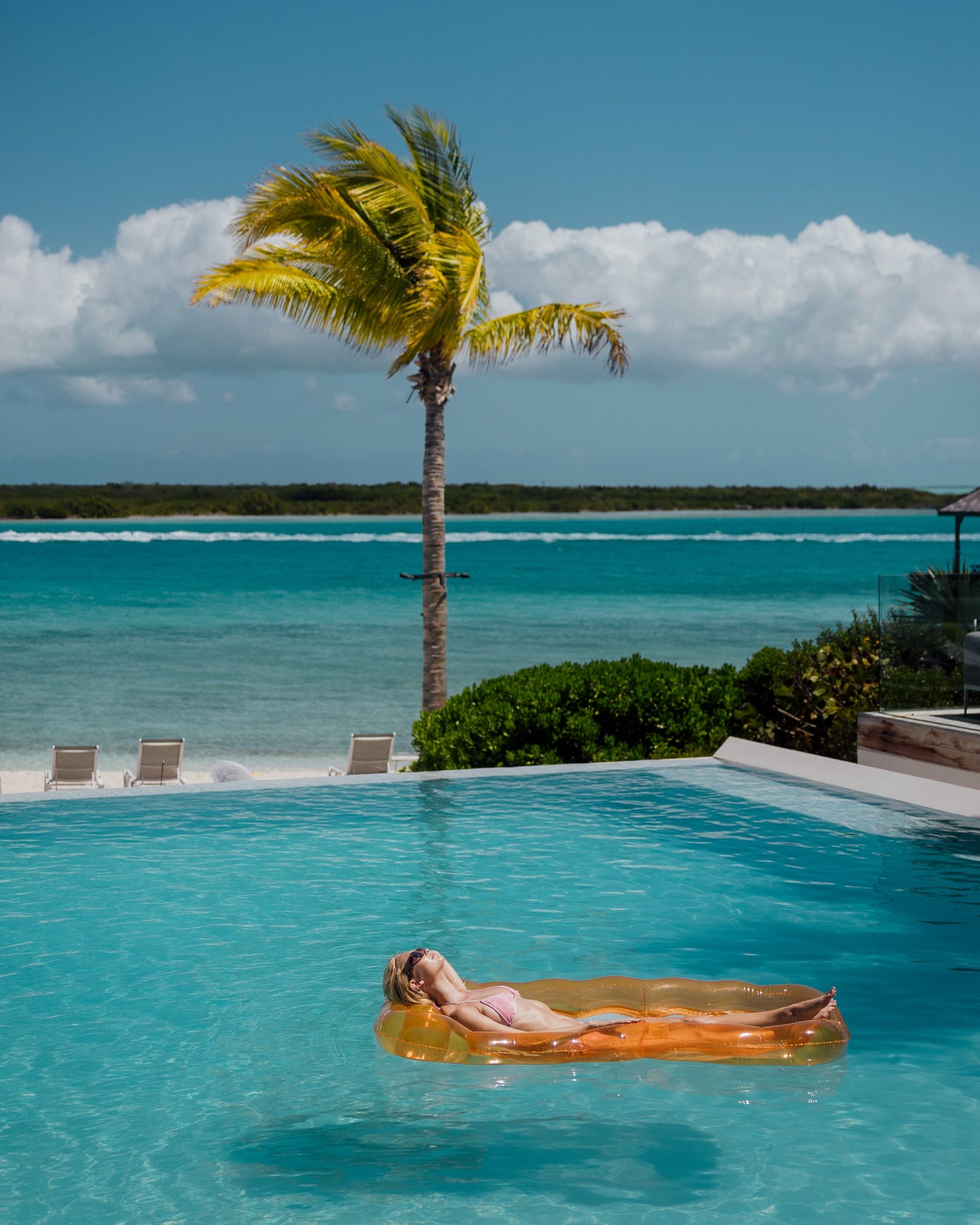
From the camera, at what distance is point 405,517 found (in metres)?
134

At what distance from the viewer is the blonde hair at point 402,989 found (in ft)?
19.7

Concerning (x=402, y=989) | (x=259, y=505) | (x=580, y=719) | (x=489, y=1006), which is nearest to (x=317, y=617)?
(x=580, y=719)

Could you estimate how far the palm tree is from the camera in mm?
15031

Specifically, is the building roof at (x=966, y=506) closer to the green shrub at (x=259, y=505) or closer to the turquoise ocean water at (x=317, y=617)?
the turquoise ocean water at (x=317, y=617)

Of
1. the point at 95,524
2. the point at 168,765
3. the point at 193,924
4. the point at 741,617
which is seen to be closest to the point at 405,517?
the point at 95,524

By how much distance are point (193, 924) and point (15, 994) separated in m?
1.33

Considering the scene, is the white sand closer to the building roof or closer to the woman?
the building roof

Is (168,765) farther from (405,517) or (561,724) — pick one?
(405,517)

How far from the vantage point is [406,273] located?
51.4 ft

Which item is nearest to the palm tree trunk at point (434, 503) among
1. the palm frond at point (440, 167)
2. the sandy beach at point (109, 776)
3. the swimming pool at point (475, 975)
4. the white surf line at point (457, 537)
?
the palm frond at point (440, 167)

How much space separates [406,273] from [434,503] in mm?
2829

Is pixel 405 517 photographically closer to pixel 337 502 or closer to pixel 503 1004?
pixel 337 502

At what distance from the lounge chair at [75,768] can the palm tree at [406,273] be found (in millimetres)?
4260

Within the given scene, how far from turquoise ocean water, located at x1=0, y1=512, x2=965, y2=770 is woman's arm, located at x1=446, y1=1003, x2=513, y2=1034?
16.0m
